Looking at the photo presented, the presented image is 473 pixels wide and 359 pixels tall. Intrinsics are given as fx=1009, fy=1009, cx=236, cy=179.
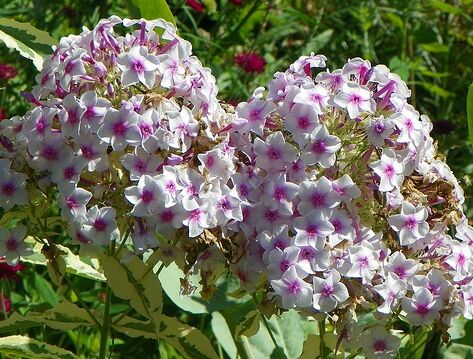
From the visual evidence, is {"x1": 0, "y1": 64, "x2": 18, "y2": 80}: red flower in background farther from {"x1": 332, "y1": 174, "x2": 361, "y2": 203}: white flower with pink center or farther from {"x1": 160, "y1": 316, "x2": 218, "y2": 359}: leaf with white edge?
{"x1": 332, "y1": 174, "x2": 361, "y2": 203}: white flower with pink center

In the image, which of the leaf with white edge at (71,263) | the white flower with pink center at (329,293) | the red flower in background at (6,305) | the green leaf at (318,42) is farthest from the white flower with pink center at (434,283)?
the green leaf at (318,42)

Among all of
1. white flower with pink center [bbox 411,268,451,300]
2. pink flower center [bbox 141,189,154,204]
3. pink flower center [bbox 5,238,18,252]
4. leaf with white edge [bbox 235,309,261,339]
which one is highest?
pink flower center [bbox 141,189,154,204]

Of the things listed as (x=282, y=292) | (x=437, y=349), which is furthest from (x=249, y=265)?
(x=437, y=349)

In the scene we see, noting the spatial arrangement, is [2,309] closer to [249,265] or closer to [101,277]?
[101,277]

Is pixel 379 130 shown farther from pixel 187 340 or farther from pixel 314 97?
pixel 187 340

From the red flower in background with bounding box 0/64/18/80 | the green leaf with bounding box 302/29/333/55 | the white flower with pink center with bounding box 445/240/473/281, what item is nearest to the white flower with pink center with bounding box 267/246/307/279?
the white flower with pink center with bounding box 445/240/473/281

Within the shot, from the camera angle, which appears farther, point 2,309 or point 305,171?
point 2,309
